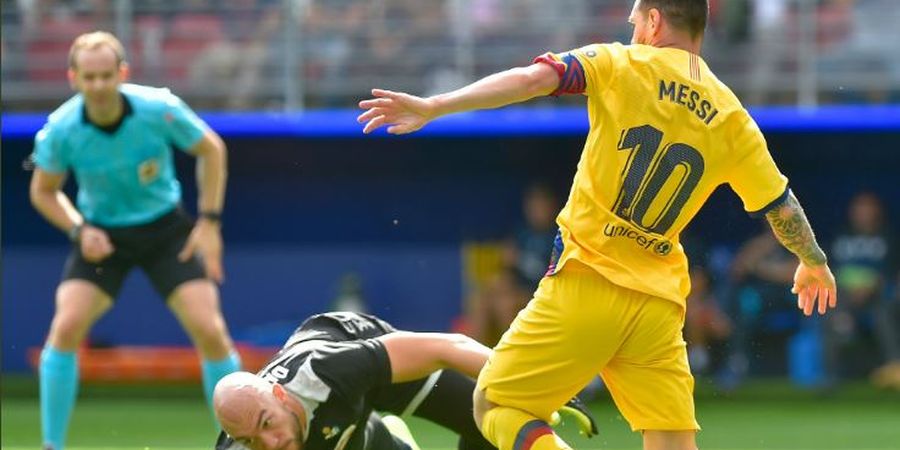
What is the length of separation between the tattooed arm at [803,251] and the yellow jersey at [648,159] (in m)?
0.09

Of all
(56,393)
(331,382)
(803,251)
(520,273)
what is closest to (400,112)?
(331,382)

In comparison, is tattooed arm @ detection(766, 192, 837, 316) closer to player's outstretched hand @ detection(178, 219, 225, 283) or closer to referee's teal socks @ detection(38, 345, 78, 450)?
player's outstretched hand @ detection(178, 219, 225, 283)

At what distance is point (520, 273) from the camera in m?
13.0

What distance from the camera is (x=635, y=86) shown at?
5.59 m

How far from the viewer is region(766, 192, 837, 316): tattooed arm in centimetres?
589

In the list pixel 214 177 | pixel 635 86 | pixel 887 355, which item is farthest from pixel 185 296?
pixel 887 355

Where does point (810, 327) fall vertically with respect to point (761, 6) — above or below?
below

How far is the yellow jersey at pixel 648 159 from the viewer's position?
5.60 metres

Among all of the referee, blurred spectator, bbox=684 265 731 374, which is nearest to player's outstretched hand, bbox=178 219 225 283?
the referee

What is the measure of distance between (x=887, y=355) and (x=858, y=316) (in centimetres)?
45

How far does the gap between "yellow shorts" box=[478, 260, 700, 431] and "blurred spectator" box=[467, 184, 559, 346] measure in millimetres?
6689

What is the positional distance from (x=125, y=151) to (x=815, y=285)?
443cm

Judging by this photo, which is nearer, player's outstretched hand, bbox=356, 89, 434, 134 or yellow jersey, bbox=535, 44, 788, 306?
player's outstretched hand, bbox=356, 89, 434, 134

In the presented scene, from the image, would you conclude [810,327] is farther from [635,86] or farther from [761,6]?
[635,86]
